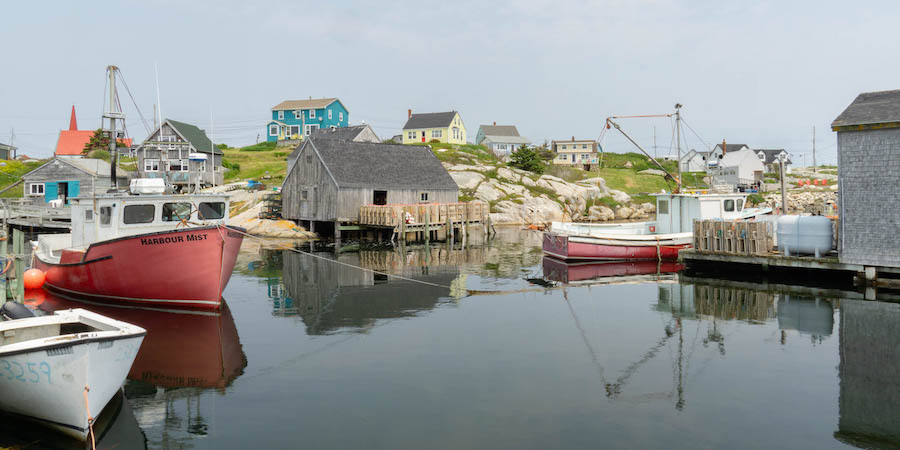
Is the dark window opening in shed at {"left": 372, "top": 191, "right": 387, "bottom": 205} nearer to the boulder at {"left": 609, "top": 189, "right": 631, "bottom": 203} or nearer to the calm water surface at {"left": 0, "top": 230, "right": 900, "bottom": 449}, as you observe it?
the calm water surface at {"left": 0, "top": 230, "right": 900, "bottom": 449}

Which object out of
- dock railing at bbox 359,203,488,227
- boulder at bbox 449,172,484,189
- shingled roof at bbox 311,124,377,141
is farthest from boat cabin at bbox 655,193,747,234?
shingled roof at bbox 311,124,377,141

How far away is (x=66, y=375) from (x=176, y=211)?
37.8 feet

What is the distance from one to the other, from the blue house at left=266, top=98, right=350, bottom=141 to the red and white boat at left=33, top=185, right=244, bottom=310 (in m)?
69.4

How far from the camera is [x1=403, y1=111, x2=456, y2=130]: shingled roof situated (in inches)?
3713

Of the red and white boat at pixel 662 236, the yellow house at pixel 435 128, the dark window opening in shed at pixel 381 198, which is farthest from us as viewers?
the yellow house at pixel 435 128

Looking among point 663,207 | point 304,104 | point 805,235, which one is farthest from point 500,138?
point 805,235

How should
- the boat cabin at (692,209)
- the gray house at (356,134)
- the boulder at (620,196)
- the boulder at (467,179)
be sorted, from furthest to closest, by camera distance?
the gray house at (356,134), the boulder at (620,196), the boulder at (467,179), the boat cabin at (692,209)

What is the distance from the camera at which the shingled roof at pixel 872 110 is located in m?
20.1

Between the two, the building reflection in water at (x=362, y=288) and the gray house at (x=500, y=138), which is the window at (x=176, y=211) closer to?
the building reflection in water at (x=362, y=288)

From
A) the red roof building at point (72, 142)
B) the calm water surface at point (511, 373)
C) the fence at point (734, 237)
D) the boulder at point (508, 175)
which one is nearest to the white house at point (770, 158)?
the boulder at point (508, 175)

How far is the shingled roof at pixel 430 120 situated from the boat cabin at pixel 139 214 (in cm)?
7582

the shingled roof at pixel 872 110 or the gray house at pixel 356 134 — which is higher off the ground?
the gray house at pixel 356 134

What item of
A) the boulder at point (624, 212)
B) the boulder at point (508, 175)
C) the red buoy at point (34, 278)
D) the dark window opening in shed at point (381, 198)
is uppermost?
the boulder at point (508, 175)

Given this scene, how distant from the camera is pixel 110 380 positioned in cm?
938
